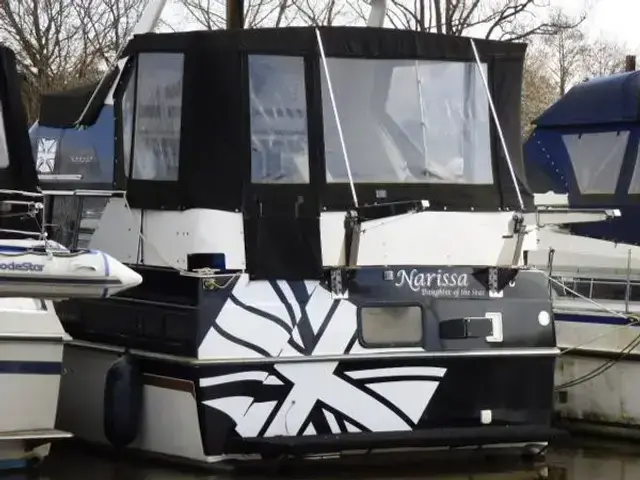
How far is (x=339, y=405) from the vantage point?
7.63 metres

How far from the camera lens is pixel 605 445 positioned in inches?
383

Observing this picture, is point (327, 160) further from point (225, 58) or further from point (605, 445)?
point (605, 445)

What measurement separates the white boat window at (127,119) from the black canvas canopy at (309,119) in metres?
0.01

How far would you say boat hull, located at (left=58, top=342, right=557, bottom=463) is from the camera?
747cm

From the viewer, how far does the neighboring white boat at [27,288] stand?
6695 millimetres

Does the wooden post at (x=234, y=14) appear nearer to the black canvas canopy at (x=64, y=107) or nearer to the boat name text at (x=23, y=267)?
the black canvas canopy at (x=64, y=107)

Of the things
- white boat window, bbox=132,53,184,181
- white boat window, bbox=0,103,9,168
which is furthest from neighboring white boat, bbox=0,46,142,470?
white boat window, bbox=132,53,184,181

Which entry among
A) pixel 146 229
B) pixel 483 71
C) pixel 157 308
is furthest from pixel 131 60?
pixel 483 71

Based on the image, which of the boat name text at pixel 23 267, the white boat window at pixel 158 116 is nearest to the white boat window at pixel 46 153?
the white boat window at pixel 158 116

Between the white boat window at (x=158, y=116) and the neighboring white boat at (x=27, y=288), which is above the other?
the white boat window at (x=158, y=116)

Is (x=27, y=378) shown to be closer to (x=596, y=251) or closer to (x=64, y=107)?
(x=64, y=107)

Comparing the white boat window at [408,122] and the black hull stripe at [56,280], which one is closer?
the black hull stripe at [56,280]

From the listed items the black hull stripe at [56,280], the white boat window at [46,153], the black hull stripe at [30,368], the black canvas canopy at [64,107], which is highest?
the black canvas canopy at [64,107]

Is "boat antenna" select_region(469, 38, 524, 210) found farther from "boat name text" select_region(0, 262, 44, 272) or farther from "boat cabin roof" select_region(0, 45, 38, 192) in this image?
"boat name text" select_region(0, 262, 44, 272)
